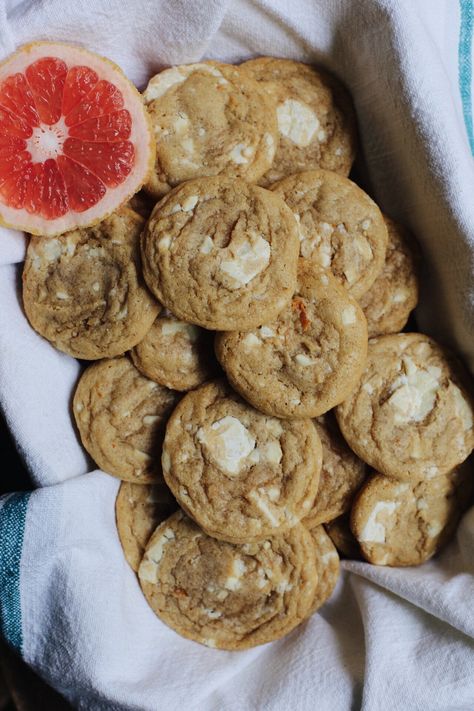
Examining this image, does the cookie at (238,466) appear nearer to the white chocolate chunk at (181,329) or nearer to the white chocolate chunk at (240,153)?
the white chocolate chunk at (181,329)

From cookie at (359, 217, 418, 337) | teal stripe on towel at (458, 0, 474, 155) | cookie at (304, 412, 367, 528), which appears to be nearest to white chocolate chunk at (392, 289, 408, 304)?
cookie at (359, 217, 418, 337)

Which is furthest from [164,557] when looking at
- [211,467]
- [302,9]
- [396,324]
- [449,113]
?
[302,9]

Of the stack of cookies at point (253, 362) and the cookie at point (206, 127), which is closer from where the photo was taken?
the stack of cookies at point (253, 362)

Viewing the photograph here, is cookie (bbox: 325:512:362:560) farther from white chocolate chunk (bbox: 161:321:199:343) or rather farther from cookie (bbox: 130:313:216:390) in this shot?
white chocolate chunk (bbox: 161:321:199:343)

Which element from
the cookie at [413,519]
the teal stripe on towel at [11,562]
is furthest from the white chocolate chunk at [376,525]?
the teal stripe on towel at [11,562]

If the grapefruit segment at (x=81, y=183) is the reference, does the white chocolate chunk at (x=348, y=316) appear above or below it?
above

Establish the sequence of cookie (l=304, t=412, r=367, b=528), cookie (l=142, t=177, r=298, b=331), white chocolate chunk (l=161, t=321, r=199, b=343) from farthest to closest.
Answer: cookie (l=304, t=412, r=367, b=528)
white chocolate chunk (l=161, t=321, r=199, b=343)
cookie (l=142, t=177, r=298, b=331)

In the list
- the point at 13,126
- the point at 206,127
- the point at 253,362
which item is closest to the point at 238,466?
the point at 253,362
